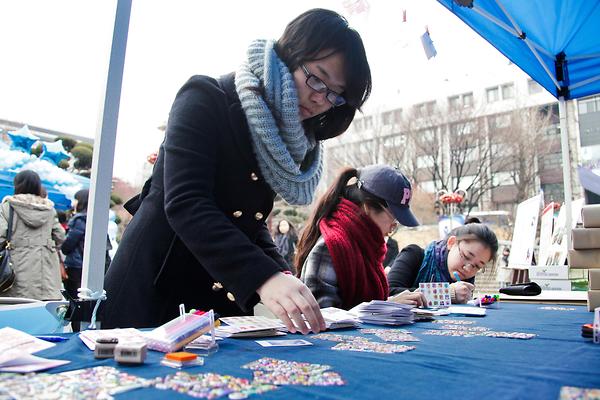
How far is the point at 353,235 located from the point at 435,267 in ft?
3.26

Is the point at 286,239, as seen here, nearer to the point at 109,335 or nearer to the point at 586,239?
the point at 586,239

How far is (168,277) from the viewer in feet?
3.62

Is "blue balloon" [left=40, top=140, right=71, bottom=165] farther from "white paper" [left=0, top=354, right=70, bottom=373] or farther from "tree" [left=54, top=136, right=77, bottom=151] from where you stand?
"white paper" [left=0, top=354, right=70, bottom=373]

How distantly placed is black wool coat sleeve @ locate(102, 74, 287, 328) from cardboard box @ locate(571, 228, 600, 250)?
128cm

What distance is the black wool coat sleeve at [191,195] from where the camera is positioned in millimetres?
991

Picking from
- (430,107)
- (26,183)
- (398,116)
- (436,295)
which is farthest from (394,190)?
(398,116)

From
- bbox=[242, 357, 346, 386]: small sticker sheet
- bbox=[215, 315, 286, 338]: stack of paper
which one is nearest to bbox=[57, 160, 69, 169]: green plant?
bbox=[215, 315, 286, 338]: stack of paper

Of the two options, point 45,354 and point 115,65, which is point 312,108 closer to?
point 115,65

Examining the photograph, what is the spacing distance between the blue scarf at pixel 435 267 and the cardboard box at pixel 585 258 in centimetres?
97

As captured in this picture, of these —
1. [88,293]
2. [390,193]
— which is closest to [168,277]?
[88,293]

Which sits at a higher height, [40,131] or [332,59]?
[40,131]

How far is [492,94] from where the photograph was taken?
1233 centimetres

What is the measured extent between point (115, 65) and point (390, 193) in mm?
1207

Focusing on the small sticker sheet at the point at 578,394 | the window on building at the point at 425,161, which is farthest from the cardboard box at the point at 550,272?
the window on building at the point at 425,161
